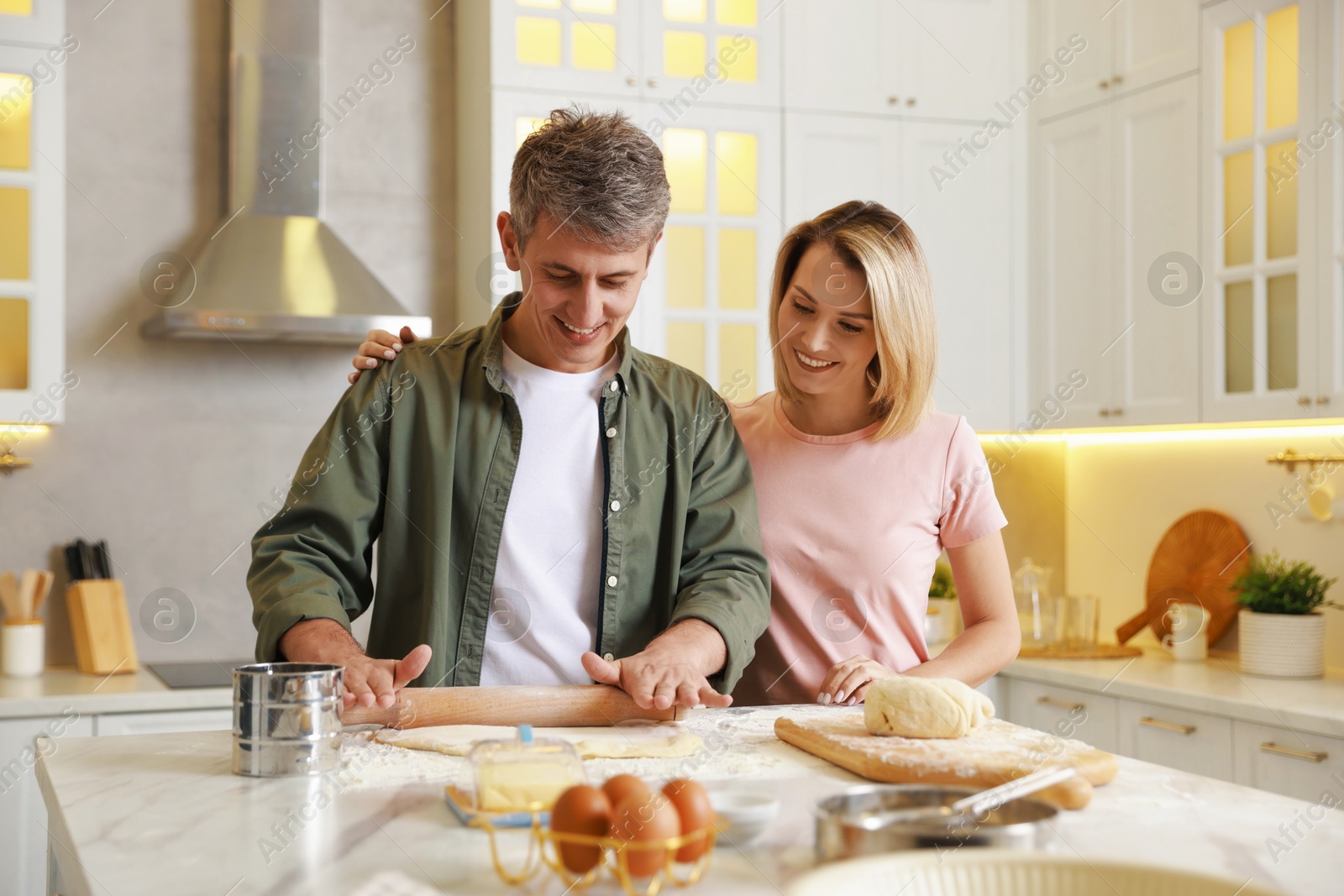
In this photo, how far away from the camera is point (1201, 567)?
3117 mm

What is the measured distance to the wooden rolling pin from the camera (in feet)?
4.07

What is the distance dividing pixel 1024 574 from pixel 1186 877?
2590 mm

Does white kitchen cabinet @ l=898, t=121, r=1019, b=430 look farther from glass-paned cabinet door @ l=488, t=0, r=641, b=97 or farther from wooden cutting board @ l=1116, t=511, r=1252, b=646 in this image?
glass-paned cabinet door @ l=488, t=0, r=641, b=97

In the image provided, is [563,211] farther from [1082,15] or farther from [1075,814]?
[1082,15]

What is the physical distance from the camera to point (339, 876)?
0.80 metres

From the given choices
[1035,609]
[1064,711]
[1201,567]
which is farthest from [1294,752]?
[1035,609]

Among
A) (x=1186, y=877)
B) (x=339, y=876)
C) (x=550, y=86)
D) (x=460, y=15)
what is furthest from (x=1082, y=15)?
(x=339, y=876)

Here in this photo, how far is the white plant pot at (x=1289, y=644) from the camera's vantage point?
2639 mm

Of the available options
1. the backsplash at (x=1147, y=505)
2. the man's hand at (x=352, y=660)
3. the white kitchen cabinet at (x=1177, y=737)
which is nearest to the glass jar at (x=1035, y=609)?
the backsplash at (x=1147, y=505)

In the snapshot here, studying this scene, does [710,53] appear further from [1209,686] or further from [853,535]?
[1209,686]

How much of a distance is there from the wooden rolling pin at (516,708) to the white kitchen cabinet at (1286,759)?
1.55 meters

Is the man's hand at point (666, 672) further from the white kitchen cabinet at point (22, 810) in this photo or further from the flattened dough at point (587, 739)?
the white kitchen cabinet at point (22, 810)

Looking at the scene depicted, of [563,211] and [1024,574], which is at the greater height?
[563,211]

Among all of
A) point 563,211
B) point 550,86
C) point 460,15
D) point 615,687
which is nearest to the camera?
point 615,687
